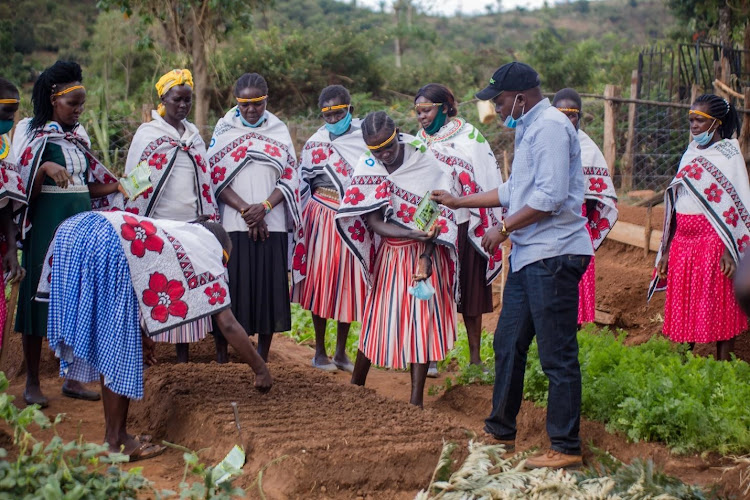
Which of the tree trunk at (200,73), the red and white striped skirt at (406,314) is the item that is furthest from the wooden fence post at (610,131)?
the tree trunk at (200,73)

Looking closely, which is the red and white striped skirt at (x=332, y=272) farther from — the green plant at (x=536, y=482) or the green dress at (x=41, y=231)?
the green plant at (x=536, y=482)

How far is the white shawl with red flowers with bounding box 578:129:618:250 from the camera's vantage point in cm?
657

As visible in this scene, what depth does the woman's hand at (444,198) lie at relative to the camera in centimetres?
515

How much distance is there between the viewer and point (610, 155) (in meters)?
10.9

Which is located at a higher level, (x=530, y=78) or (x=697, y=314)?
(x=530, y=78)

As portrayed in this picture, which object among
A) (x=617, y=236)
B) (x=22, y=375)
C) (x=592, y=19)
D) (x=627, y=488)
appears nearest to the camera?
(x=627, y=488)

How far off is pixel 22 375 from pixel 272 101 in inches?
611

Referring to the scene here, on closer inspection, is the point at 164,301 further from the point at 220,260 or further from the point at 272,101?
the point at 272,101

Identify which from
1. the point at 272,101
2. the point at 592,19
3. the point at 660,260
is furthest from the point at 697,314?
the point at 592,19

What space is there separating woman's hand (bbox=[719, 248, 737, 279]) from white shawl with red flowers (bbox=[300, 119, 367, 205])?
111 inches

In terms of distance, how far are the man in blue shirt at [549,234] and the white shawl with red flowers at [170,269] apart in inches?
60.4

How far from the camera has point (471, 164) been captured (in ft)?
20.9

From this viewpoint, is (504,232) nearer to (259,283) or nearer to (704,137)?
(259,283)

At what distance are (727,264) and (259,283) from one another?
3.50m
